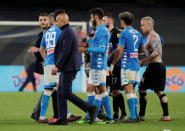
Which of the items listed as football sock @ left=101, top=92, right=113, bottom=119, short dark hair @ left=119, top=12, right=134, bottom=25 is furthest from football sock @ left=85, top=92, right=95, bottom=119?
short dark hair @ left=119, top=12, right=134, bottom=25

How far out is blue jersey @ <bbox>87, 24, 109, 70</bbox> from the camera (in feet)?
28.8

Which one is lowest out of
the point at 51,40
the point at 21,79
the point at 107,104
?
the point at 107,104

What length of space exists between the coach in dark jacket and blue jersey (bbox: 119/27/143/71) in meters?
1.06

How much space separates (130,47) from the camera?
917 cm

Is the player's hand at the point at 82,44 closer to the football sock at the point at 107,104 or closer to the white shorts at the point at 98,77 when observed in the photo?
the white shorts at the point at 98,77

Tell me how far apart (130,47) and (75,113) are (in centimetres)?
255

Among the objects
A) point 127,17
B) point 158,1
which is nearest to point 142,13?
point 158,1

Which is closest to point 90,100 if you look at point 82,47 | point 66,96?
point 66,96

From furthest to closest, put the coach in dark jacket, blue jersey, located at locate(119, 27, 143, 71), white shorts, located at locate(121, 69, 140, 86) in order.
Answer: white shorts, located at locate(121, 69, 140, 86) → blue jersey, located at locate(119, 27, 143, 71) → the coach in dark jacket

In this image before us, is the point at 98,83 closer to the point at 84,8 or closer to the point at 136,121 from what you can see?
A: the point at 136,121

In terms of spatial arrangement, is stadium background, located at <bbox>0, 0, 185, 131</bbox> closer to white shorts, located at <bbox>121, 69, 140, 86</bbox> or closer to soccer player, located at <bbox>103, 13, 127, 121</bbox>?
soccer player, located at <bbox>103, 13, 127, 121</bbox>

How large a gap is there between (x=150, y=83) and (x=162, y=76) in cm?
27

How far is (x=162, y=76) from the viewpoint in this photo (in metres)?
9.88

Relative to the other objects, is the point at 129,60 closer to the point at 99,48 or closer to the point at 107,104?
the point at 99,48
